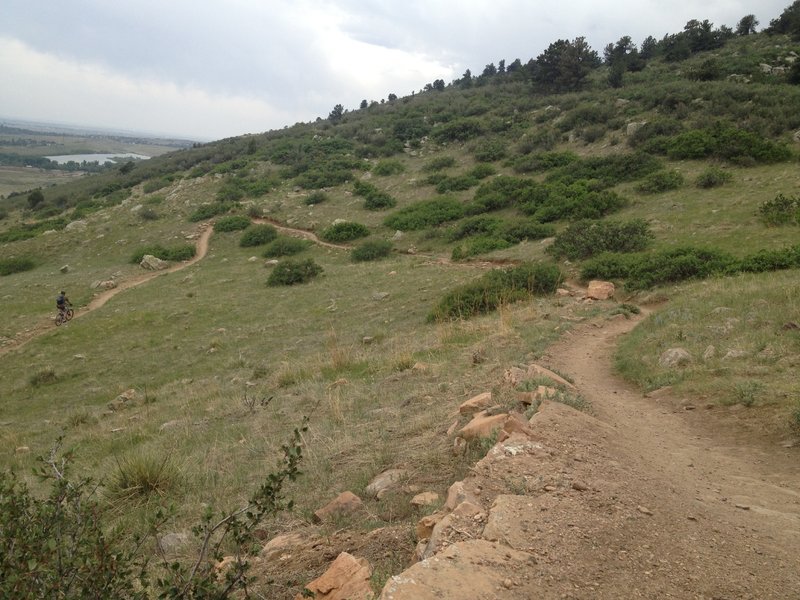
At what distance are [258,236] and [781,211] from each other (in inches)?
840

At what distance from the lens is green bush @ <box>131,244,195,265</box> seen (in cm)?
2542

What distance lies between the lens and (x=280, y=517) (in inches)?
161

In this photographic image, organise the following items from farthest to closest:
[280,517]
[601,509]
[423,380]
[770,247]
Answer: [770,247] → [423,380] → [280,517] → [601,509]

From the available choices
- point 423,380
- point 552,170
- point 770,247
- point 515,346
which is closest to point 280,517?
point 423,380

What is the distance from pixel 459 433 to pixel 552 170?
22.2 metres

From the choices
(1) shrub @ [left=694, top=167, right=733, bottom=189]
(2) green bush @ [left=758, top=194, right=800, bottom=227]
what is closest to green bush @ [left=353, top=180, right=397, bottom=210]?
(1) shrub @ [left=694, top=167, right=733, bottom=189]

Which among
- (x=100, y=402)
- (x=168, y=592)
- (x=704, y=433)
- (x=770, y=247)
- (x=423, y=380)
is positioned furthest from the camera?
(x=770, y=247)

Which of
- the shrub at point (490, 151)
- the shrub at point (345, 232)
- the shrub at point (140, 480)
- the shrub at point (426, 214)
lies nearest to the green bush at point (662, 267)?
the shrub at point (140, 480)

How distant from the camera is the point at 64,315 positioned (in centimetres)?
→ 1755

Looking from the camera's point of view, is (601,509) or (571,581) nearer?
→ (571,581)

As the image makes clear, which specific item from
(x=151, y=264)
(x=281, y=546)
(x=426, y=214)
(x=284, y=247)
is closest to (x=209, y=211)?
(x=151, y=264)

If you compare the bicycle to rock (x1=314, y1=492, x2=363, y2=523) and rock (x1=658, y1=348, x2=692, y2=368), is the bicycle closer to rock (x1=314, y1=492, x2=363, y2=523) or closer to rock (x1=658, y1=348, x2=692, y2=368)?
rock (x1=314, y1=492, x2=363, y2=523)

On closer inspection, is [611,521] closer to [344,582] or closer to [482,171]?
[344,582]

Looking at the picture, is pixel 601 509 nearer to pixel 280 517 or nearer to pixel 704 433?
pixel 280 517
